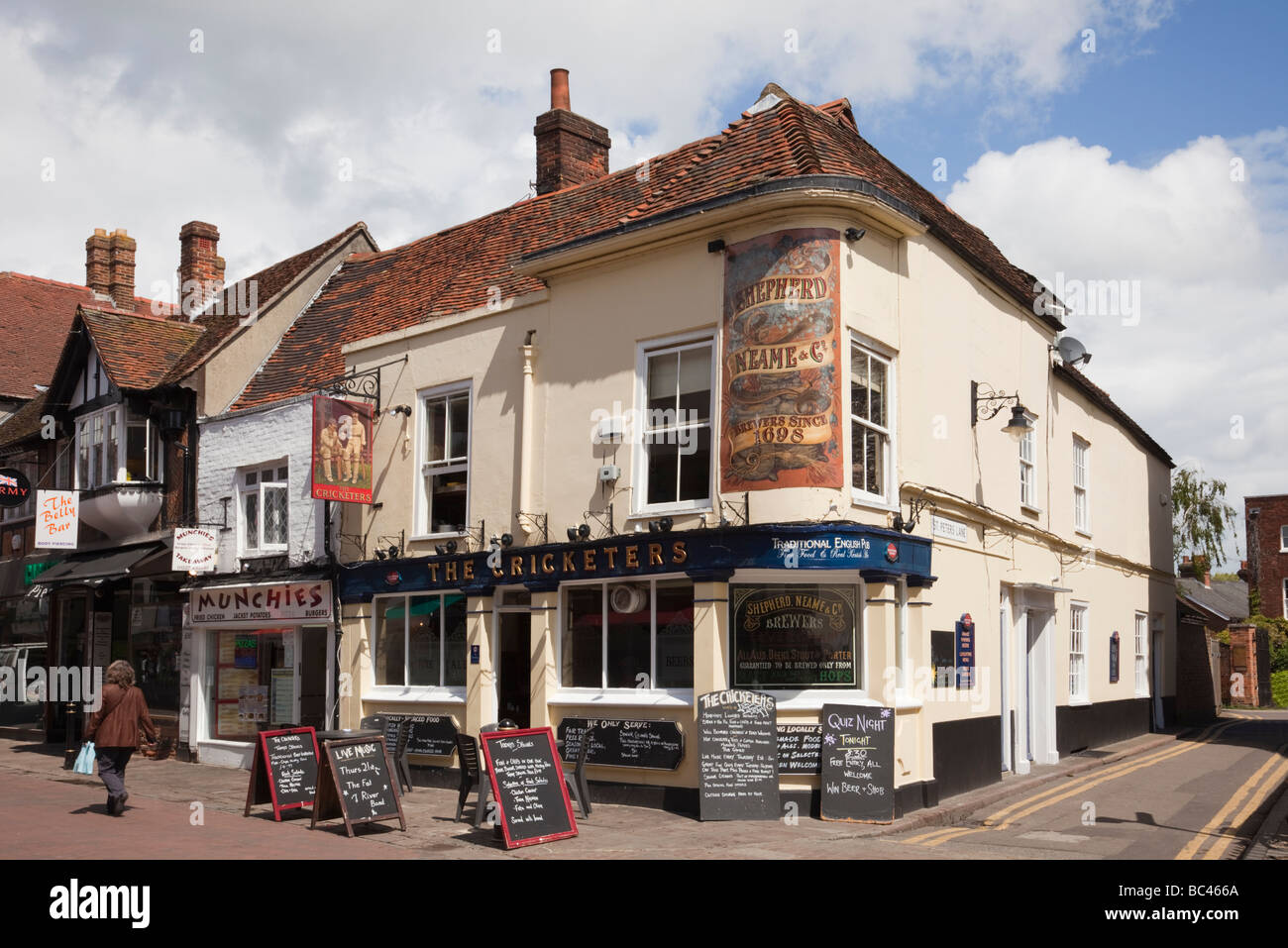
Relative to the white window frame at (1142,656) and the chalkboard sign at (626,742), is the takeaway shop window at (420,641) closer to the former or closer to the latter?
the chalkboard sign at (626,742)

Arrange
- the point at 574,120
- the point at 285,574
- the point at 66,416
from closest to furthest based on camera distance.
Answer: the point at 285,574, the point at 574,120, the point at 66,416

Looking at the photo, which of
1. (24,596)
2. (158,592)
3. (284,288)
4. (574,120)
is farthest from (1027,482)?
(24,596)

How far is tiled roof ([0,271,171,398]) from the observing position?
1129 inches

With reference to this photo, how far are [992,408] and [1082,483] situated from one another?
5663 millimetres

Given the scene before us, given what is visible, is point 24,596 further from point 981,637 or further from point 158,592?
point 981,637

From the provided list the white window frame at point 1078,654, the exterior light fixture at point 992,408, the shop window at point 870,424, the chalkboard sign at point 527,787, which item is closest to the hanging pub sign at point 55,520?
the chalkboard sign at point 527,787

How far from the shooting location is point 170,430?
2019 cm

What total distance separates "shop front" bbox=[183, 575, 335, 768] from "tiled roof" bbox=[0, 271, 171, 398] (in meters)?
12.5

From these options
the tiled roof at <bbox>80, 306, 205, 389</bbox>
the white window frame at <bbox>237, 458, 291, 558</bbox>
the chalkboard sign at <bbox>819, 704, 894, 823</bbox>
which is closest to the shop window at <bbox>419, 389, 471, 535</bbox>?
the white window frame at <bbox>237, 458, 291, 558</bbox>

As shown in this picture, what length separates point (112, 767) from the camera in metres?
12.9

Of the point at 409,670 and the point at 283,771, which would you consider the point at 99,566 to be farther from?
the point at 283,771

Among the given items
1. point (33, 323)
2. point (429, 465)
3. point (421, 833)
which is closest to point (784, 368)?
point (429, 465)

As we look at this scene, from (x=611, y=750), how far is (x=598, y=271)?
232 inches

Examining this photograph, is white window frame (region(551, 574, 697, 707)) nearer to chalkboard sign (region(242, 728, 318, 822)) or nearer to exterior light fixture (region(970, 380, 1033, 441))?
chalkboard sign (region(242, 728, 318, 822))
